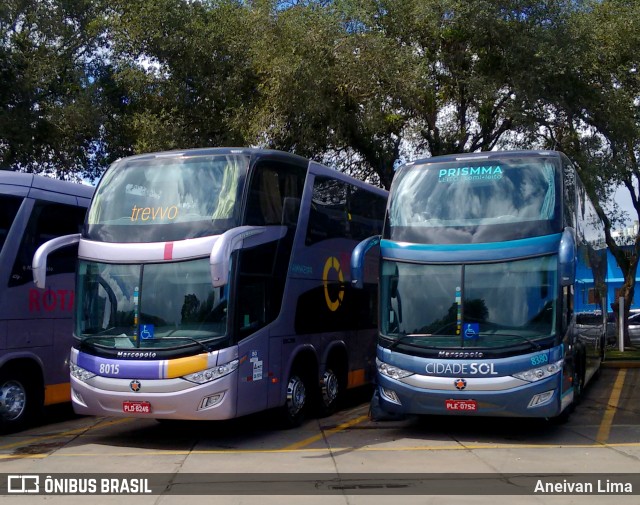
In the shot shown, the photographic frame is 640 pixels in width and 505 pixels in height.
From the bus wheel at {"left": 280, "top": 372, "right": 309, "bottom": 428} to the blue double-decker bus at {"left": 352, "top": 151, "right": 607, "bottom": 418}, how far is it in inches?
59.5

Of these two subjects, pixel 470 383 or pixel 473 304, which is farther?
pixel 473 304

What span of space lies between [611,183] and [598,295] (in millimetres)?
4378

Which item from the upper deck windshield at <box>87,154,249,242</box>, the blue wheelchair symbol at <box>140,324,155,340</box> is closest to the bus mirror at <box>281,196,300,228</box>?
the upper deck windshield at <box>87,154,249,242</box>

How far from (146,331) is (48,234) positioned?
3296 mm

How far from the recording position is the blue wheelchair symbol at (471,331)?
1111 cm

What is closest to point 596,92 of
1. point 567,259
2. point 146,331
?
point 567,259

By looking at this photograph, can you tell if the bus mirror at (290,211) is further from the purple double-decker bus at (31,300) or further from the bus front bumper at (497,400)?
the purple double-decker bus at (31,300)

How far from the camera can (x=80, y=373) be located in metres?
11.1

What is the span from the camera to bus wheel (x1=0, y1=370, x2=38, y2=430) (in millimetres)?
12117

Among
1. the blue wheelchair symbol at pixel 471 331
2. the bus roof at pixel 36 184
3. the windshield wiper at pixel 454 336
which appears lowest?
the windshield wiper at pixel 454 336

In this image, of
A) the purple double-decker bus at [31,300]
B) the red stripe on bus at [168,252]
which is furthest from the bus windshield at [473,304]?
the purple double-decker bus at [31,300]

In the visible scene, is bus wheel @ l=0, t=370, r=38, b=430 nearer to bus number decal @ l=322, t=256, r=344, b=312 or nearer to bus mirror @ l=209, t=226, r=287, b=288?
bus mirror @ l=209, t=226, r=287, b=288

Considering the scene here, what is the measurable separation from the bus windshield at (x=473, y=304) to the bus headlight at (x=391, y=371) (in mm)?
414

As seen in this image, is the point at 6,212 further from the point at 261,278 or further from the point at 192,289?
the point at 261,278
